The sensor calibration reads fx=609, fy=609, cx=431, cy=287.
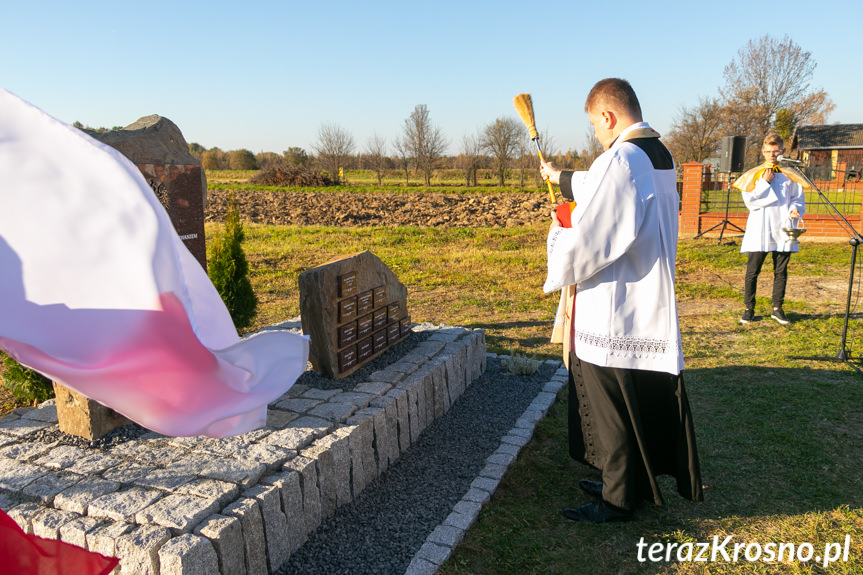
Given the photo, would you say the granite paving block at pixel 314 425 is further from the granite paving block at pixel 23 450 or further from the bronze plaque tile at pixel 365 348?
the granite paving block at pixel 23 450

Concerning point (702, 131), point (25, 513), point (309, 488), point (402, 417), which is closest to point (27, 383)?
point (25, 513)

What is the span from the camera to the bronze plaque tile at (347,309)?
180 inches

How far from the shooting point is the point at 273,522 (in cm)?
290

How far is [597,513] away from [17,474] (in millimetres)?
3054

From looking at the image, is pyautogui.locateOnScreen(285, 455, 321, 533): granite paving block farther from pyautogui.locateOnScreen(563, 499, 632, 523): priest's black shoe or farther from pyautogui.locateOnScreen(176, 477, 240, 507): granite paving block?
pyautogui.locateOnScreen(563, 499, 632, 523): priest's black shoe

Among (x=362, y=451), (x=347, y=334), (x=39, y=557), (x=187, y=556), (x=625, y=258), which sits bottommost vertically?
(x=362, y=451)

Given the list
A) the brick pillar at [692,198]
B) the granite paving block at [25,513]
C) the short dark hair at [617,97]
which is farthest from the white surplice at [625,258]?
the brick pillar at [692,198]

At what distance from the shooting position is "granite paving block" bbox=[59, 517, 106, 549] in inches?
101

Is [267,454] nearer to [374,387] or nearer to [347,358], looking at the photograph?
[374,387]

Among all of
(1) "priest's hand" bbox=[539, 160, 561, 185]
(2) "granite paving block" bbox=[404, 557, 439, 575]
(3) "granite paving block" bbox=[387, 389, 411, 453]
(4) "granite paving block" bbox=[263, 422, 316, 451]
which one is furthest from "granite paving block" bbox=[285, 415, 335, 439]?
(1) "priest's hand" bbox=[539, 160, 561, 185]

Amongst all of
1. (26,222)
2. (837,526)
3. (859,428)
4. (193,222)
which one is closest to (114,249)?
(26,222)

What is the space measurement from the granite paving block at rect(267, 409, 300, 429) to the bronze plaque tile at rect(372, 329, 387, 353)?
4.18 feet

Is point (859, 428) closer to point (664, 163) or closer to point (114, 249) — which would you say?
point (664, 163)

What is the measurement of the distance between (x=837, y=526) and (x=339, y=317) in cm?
335
